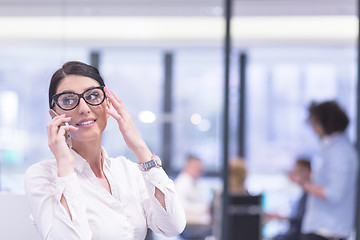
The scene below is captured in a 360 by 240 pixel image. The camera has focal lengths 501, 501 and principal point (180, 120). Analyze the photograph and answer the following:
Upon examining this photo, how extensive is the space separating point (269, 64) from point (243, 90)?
84 cm

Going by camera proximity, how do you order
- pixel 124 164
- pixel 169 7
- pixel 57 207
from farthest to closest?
pixel 169 7 < pixel 124 164 < pixel 57 207

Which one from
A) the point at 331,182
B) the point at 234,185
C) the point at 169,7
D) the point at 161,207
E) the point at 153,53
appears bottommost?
the point at 234,185

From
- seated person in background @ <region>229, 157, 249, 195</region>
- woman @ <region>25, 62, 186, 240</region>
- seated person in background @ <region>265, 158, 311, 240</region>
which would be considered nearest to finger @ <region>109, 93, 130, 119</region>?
woman @ <region>25, 62, 186, 240</region>

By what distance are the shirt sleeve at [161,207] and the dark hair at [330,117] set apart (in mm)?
2590

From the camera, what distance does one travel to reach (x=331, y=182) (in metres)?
4.08

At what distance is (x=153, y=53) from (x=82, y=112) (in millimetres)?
3711

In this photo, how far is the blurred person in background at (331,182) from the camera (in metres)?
4.04

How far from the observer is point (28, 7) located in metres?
4.79

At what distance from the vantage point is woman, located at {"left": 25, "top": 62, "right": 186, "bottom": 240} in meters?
1.67

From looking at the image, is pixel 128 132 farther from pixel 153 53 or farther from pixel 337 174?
pixel 153 53

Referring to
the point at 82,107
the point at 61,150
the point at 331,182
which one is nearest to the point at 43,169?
the point at 61,150

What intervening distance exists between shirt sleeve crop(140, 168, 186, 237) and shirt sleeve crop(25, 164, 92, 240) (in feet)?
0.92

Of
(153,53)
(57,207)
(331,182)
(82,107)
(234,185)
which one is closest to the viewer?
(57,207)

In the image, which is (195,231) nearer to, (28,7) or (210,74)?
(210,74)
